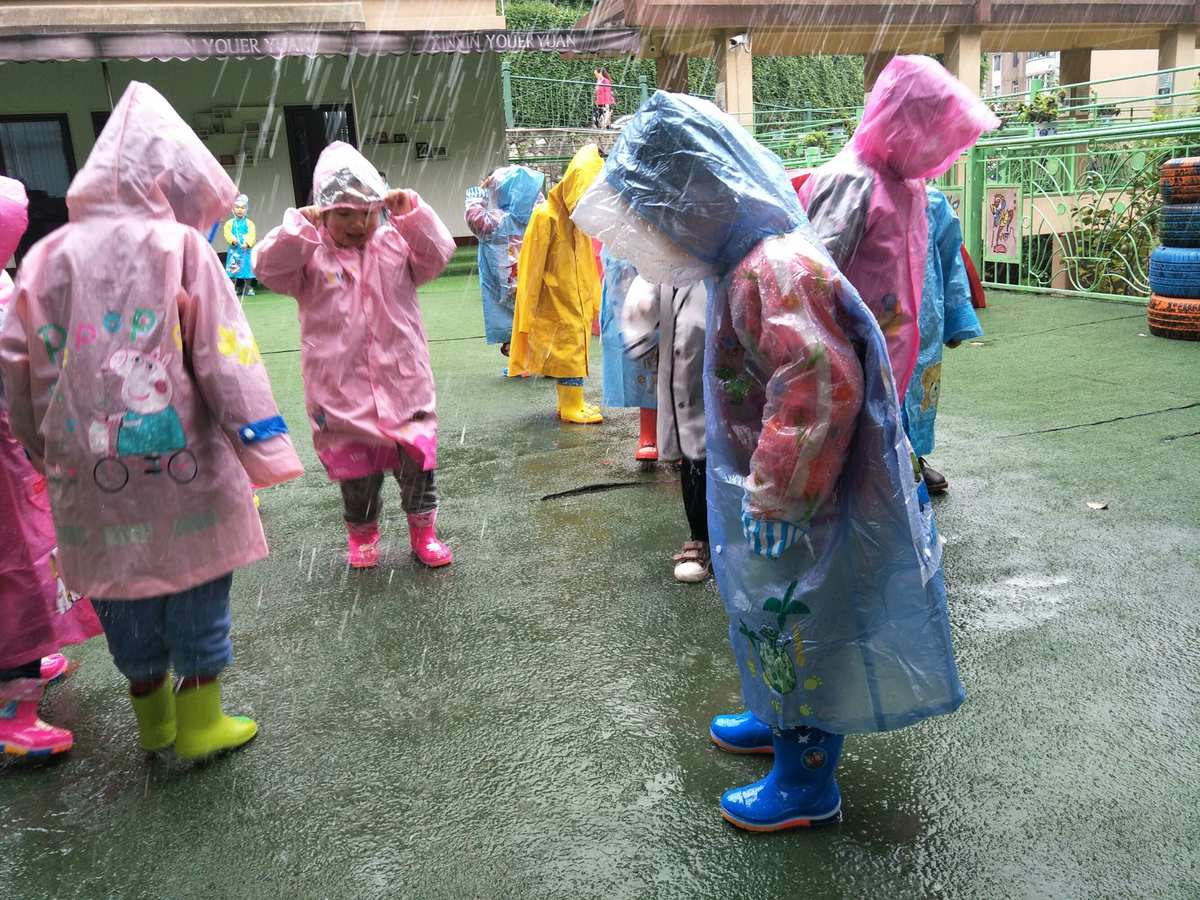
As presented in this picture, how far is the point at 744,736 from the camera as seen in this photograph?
2469mm

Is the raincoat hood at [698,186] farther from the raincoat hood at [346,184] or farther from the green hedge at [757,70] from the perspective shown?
the green hedge at [757,70]

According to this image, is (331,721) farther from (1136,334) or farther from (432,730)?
(1136,334)

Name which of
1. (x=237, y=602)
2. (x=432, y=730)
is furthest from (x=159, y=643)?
(x=237, y=602)

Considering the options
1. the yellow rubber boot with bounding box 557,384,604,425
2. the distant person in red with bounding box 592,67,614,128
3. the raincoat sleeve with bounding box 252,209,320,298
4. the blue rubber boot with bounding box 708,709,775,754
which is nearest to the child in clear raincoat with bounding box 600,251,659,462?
the yellow rubber boot with bounding box 557,384,604,425

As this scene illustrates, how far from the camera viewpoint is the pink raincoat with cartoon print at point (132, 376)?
7.63 ft

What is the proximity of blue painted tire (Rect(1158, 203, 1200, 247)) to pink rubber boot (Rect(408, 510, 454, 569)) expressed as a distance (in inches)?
227

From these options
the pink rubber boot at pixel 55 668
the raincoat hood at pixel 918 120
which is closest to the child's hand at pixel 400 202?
the raincoat hood at pixel 918 120

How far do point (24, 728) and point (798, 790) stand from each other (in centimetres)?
202

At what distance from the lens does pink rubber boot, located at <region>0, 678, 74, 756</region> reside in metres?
2.62

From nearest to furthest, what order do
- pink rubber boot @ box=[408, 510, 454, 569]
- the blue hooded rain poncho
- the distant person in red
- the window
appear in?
pink rubber boot @ box=[408, 510, 454, 569] → the blue hooded rain poncho → the window → the distant person in red

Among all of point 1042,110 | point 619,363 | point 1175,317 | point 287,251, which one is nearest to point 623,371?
point 619,363

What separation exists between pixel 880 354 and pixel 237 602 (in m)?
2.67

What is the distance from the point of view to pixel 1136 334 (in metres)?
7.24

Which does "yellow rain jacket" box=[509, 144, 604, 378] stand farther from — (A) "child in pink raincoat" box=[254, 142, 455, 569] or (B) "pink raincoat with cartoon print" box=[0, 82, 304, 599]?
(B) "pink raincoat with cartoon print" box=[0, 82, 304, 599]
